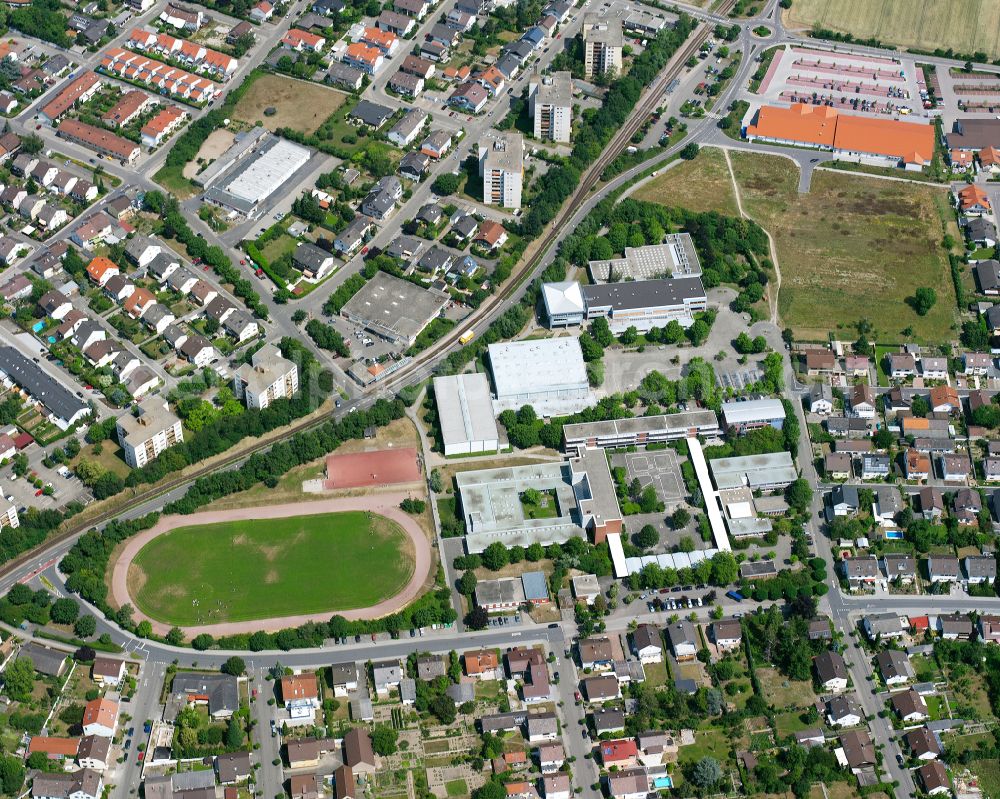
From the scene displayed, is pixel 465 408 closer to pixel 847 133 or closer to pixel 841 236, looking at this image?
pixel 841 236

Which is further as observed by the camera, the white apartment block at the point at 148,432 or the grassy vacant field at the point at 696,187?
the grassy vacant field at the point at 696,187

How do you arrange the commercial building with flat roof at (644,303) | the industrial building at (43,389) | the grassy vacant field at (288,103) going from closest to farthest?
the industrial building at (43,389) < the commercial building with flat roof at (644,303) < the grassy vacant field at (288,103)

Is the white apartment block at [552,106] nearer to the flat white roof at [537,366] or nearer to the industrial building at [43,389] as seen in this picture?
the flat white roof at [537,366]

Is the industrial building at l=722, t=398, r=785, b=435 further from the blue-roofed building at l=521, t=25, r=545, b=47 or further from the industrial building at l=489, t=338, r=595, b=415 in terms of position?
the blue-roofed building at l=521, t=25, r=545, b=47

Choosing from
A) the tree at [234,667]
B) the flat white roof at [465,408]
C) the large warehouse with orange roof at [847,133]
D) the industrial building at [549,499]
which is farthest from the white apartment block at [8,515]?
the large warehouse with orange roof at [847,133]

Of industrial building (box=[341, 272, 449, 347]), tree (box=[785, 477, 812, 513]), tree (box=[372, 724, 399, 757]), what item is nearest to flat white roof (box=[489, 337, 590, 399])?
industrial building (box=[341, 272, 449, 347])

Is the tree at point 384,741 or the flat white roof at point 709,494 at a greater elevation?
the flat white roof at point 709,494

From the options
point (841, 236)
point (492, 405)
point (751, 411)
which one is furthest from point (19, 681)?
point (841, 236)
